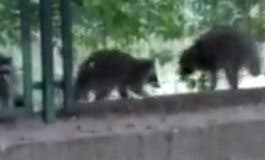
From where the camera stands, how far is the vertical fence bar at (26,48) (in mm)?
3928

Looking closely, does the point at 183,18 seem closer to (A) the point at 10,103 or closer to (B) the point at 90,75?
(B) the point at 90,75

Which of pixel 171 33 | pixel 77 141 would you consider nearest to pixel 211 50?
pixel 171 33

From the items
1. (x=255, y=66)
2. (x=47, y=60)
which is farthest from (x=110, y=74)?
(x=255, y=66)

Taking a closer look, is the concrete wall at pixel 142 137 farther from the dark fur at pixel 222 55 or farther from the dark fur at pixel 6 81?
the dark fur at pixel 222 55

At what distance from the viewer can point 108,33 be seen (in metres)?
4.15

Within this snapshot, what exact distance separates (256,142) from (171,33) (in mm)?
800

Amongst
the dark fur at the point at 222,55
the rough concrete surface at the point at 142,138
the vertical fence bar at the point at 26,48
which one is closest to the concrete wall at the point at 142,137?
the rough concrete surface at the point at 142,138

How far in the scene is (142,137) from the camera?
3.84 meters

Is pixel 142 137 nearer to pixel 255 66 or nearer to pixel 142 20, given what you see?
pixel 142 20

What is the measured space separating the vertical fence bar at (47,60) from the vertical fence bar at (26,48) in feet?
0.25

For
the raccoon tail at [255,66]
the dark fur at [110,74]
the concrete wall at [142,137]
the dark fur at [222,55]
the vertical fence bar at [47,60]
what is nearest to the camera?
the concrete wall at [142,137]

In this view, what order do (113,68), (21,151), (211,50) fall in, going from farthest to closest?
(211,50) → (113,68) → (21,151)

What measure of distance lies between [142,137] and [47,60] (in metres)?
0.66

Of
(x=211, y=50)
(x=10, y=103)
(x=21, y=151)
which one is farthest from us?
(x=211, y=50)
